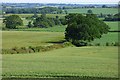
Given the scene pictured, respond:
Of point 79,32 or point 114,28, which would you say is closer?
point 79,32

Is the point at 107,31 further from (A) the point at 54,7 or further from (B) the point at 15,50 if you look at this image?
(A) the point at 54,7

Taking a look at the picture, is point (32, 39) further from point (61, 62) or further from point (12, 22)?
point (61, 62)

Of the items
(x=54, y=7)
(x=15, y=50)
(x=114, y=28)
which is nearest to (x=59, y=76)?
(x=15, y=50)

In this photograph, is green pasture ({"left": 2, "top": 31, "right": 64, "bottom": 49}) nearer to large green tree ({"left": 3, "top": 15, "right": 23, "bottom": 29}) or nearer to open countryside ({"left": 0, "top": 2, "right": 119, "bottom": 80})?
open countryside ({"left": 0, "top": 2, "right": 119, "bottom": 80})

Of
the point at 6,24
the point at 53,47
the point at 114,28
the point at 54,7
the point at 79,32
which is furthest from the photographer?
the point at 54,7

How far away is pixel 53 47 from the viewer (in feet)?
180

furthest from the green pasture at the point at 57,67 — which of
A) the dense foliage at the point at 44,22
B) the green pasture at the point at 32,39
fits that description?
the dense foliage at the point at 44,22

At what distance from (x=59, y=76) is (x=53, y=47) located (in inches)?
1370

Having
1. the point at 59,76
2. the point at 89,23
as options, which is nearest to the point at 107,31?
the point at 89,23

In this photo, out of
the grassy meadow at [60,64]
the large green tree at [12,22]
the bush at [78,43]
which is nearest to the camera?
the grassy meadow at [60,64]

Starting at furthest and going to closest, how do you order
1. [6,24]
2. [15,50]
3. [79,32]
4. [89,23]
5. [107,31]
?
[6,24]
[107,31]
[89,23]
[79,32]
[15,50]

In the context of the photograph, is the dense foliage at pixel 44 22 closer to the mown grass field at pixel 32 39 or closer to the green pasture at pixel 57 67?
the mown grass field at pixel 32 39

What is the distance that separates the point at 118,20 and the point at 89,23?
4754 cm

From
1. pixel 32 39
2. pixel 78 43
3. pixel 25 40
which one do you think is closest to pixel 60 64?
pixel 78 43
